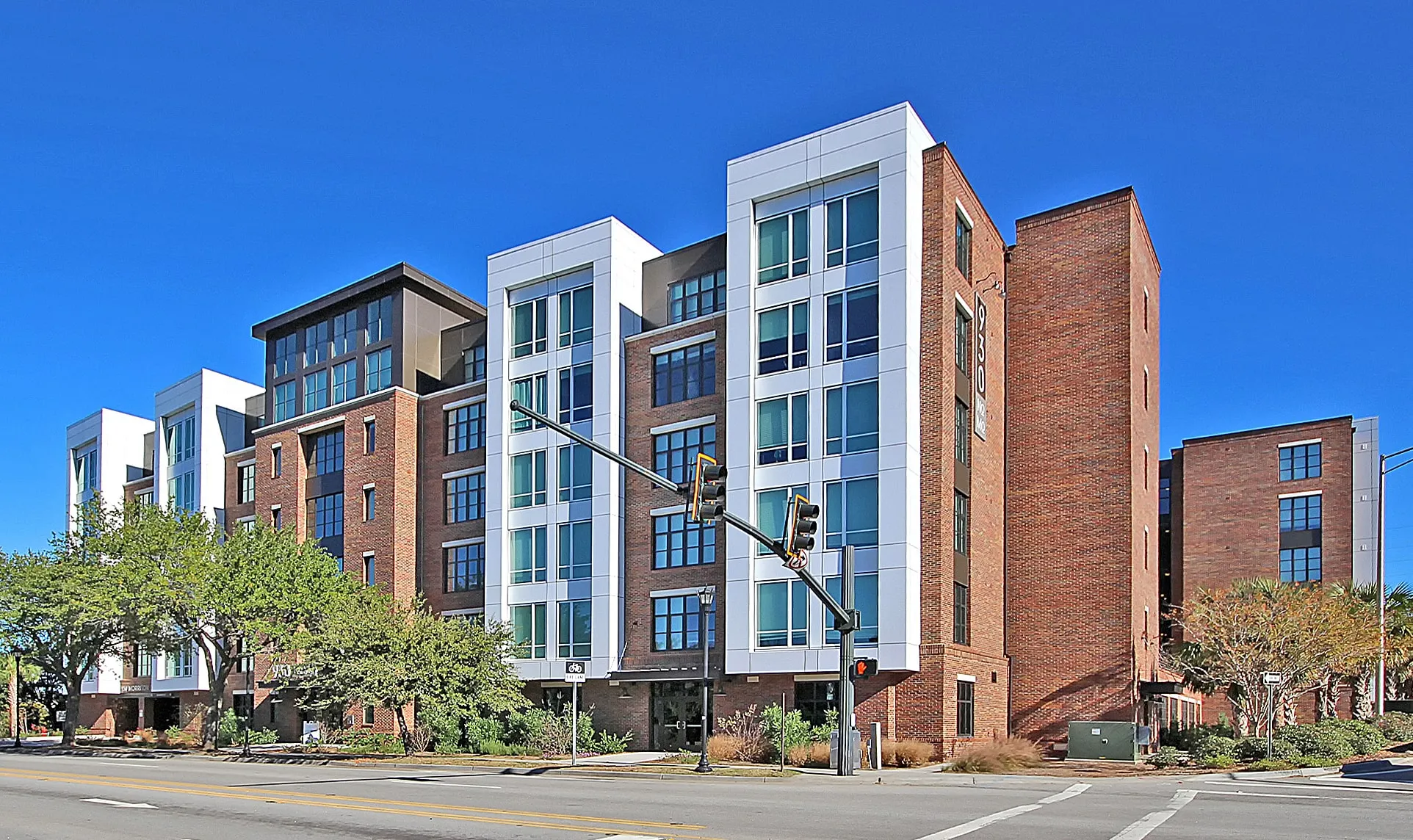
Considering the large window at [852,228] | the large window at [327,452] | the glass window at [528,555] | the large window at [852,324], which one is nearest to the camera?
the large window at [852,324]

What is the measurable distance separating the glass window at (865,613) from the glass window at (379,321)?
2413cm

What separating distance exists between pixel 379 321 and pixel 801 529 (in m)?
33.1

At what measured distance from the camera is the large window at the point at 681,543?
38.9 meters

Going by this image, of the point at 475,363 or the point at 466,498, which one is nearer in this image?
the point at 466,498

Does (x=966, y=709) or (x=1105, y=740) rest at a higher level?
(x=966, y=709)

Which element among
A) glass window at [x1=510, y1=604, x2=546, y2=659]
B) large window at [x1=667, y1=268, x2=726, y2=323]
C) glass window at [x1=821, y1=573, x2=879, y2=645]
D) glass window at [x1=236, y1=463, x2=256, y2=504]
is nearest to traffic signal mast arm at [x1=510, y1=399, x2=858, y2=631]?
glass window at [x1=821, y1=573, x2=879, y2=645]

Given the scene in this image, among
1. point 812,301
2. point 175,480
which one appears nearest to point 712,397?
point 812,301

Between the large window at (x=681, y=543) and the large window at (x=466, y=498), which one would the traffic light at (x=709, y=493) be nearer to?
the large window at (x=681, y=543)

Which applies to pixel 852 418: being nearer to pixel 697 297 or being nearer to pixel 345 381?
pixel 697 297

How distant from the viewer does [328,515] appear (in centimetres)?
5109

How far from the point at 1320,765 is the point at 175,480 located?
5348 centimetres

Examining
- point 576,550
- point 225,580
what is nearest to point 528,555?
point 576,550

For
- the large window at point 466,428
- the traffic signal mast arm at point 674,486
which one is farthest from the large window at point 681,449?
the traffic signal mast arm at point 674,486

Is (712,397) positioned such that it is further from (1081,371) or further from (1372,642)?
(1372,642)
